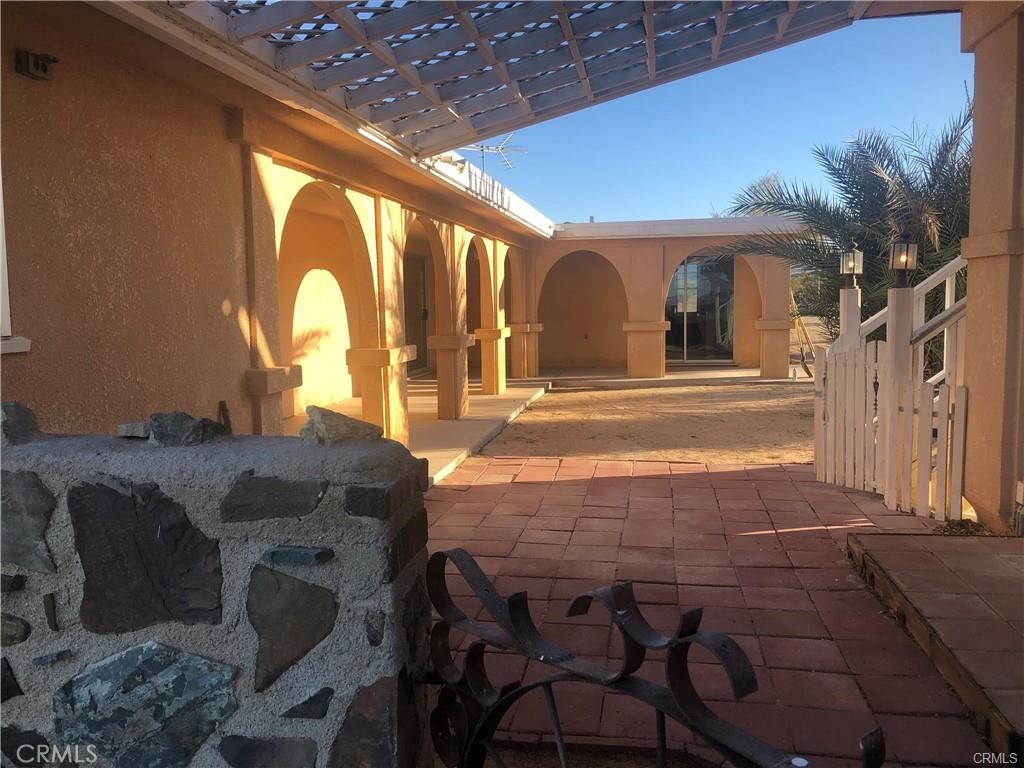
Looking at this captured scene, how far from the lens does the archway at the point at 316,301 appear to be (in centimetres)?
1069

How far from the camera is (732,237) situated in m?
14.9

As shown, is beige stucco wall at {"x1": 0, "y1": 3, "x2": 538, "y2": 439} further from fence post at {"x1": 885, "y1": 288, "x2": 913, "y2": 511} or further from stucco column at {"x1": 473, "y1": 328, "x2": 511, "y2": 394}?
stucco column at {"x1": 473, "y1": 328, "x2": 511, "y2": 394}

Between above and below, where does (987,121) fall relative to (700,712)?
above

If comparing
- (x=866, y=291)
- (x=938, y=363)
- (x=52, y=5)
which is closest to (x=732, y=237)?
(x=866, y=291)

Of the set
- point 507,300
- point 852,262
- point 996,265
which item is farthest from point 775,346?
point 996,265

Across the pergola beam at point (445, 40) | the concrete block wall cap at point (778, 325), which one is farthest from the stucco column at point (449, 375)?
the concrete block wall cap at point (778, 325)

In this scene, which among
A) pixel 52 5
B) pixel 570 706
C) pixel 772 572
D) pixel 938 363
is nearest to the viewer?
pixel 570 706

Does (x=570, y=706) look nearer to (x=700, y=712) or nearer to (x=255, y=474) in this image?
(x=700, y=712)

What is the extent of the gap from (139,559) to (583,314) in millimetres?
17379

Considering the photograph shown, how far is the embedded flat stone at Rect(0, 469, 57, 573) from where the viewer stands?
1853 mm

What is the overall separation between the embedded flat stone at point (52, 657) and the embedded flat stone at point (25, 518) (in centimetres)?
20

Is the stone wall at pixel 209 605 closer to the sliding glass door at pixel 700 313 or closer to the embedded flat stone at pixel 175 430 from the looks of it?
the embedded flat stone at pixel 175 430

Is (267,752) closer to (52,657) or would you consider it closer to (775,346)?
(52,657)

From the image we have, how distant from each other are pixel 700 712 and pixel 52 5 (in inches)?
139
